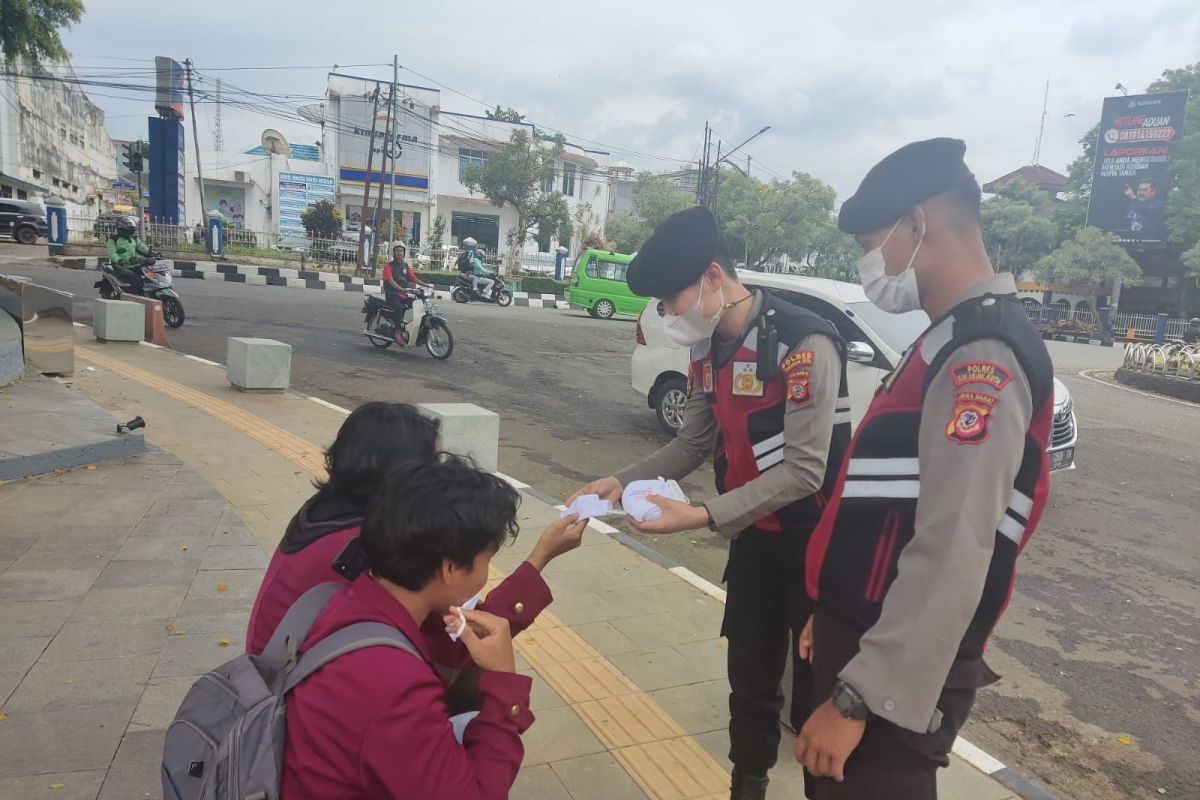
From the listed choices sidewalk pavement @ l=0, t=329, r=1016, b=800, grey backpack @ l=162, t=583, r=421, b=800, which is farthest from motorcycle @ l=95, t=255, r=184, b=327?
grey backpack @ l=162, t=583, r=421, b=800

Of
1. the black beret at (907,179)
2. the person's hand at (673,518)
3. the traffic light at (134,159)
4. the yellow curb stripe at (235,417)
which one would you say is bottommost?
the yellow curb stripe at (235,417)

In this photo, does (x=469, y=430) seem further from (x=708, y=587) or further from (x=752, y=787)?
(x=752, y=787)

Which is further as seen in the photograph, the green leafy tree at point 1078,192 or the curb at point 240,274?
the green leafy tree at point 1078,192

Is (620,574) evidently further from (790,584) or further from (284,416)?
(284,416)

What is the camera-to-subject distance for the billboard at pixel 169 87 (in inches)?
1104

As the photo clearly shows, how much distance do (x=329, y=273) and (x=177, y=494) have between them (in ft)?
79.3

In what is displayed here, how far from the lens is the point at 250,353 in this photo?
8141 millimetres

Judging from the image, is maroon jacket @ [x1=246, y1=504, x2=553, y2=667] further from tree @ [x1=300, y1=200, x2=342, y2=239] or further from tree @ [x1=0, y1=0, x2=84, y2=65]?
tree @ [x1=300, y1=200, x2=342, y2=239]

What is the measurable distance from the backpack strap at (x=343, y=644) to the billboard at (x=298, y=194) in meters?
41.8

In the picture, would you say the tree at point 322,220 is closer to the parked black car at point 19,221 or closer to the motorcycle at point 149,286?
the parked black car at point 19,221

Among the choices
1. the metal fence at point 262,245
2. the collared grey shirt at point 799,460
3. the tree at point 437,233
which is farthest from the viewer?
the tree at point 437,233

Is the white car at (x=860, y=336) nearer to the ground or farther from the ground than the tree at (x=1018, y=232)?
nearer to the ground

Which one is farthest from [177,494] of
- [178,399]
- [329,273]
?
[329,273]

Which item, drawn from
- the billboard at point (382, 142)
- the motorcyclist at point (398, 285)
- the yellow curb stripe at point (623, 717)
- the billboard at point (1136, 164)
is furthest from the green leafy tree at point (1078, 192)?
the yellow curb stripe at point (623, 717)
